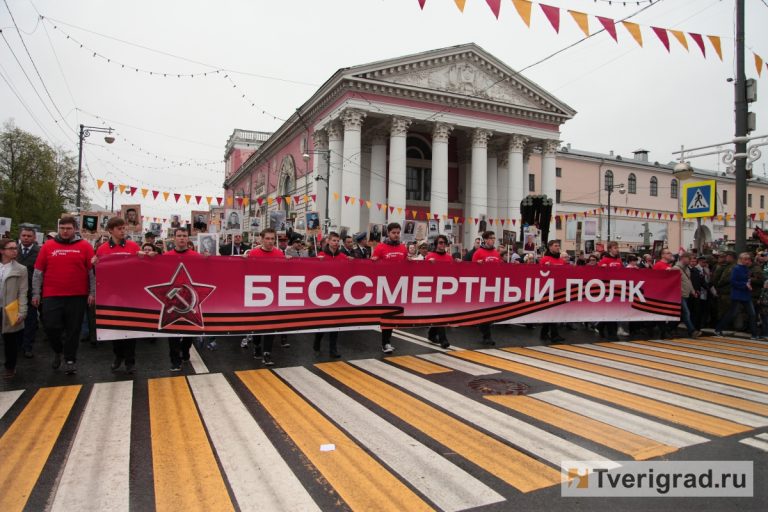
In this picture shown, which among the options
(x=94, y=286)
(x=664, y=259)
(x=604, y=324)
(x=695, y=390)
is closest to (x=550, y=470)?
(x=695, y=390)

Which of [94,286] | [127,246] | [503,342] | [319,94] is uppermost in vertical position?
[319,94]

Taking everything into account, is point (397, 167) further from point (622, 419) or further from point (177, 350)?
point (622, 419)

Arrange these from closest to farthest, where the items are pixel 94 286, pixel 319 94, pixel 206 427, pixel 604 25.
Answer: pixel 206 427
pixel 94 286
pixel 604 25
pixel 319 94

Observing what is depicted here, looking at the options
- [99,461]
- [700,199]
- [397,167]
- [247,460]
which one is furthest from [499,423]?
[397,167]

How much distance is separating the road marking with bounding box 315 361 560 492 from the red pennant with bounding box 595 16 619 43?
8.82 meters

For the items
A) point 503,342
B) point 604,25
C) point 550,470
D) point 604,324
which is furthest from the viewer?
point 604,324

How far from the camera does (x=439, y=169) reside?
34.9 m

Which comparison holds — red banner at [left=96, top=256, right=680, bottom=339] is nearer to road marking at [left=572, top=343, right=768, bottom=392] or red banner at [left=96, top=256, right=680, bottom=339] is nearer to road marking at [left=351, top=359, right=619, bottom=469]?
road marking at [left=572, top=343, right=768, bottom=392]

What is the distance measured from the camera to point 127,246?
704 centimetres

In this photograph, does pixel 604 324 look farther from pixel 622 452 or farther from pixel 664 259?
pixel 622 452

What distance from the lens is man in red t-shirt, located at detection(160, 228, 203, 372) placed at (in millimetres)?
6695

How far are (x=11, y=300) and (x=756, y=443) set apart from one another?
8319mm

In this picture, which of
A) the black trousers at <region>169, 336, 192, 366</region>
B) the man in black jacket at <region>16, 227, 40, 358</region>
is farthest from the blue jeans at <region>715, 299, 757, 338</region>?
the man in black jacket at <region>16, 227, 40, 358</region>

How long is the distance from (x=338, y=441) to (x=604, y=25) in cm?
1003
